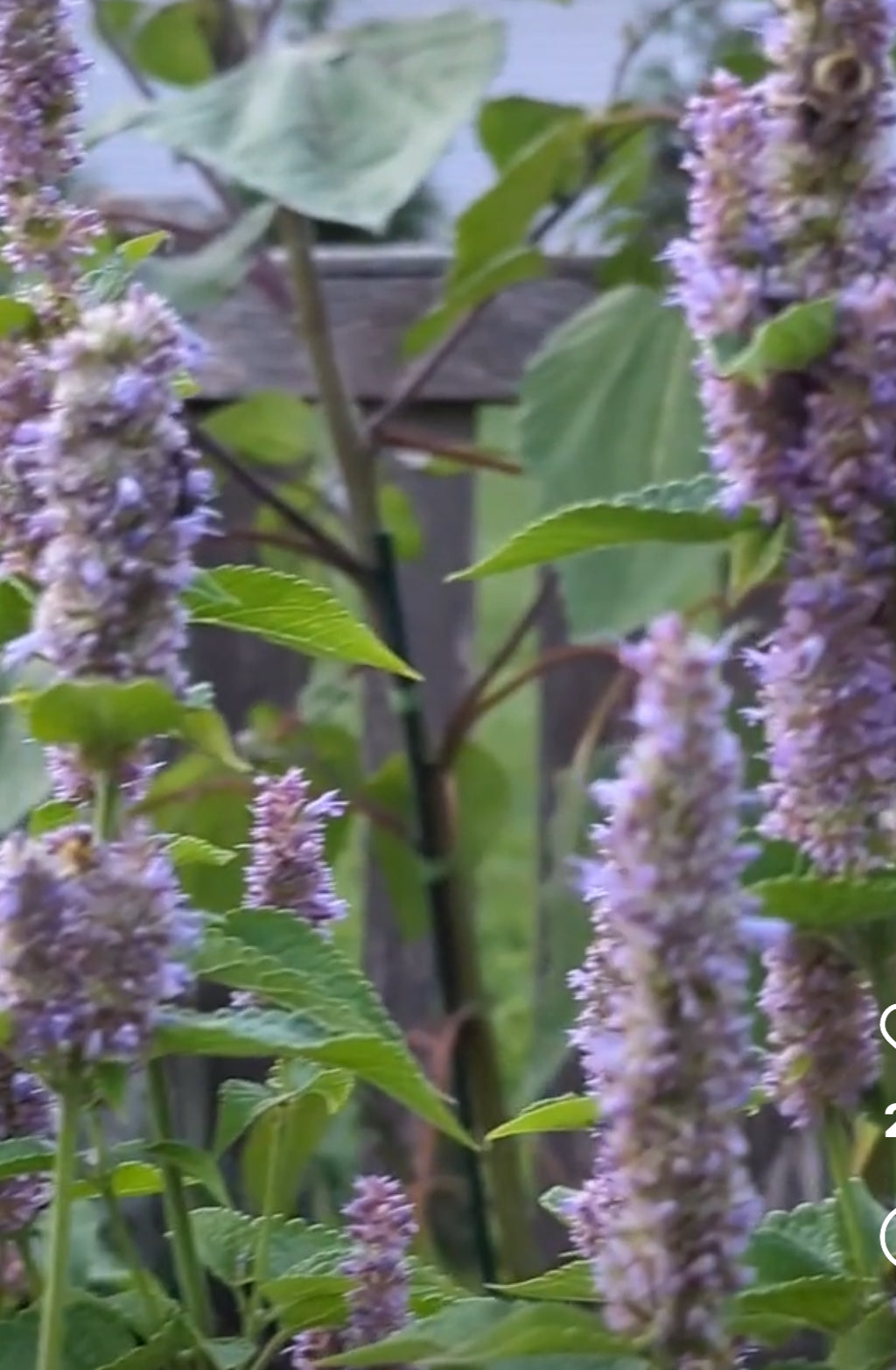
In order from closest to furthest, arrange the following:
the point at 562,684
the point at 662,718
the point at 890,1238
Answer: the point at 662,718 < the point at 890,1238 < the point at 562,684

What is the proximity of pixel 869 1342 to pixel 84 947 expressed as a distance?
18cm

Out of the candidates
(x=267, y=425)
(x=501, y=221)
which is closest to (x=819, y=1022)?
(x=501, y=221)

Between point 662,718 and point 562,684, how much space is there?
46.4 inches

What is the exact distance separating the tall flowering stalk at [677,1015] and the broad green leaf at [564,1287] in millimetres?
51

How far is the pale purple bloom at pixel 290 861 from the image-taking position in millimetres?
503

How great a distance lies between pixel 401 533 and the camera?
143 cm

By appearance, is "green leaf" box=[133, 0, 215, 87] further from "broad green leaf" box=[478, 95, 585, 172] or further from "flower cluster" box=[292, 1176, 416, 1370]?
"flower cluster" box=[292, 1176, 416, 1370]

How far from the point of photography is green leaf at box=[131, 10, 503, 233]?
0.96 meters

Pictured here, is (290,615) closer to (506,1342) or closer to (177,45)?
(506,1342)

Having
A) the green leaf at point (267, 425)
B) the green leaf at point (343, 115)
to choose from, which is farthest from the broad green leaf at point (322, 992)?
the green leaf at point (267, 425)

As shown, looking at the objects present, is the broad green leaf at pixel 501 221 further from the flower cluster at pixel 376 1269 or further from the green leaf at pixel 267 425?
the flower cluster at pixel 376 1269

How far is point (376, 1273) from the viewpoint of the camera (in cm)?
47

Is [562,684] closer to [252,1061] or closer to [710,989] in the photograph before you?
[252,1061]

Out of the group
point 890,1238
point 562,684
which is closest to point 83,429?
point 890,1238
